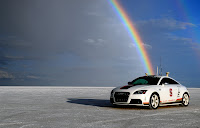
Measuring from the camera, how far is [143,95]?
1200 cm

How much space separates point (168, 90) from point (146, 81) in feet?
3.63

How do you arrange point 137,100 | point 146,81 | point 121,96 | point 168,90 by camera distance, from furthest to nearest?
point 146,81
point 168,90
point 121,96
point 137,100

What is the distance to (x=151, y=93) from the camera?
12.2m

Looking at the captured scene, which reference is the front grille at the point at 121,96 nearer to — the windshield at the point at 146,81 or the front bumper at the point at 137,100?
the front bumper at the point at 137,100

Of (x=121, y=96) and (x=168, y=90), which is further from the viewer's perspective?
(x=168, y=90)

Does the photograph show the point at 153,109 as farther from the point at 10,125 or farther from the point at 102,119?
the point at 10,125

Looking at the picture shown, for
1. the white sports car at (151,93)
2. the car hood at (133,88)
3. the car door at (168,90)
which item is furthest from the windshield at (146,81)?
the car hood at (133,88)

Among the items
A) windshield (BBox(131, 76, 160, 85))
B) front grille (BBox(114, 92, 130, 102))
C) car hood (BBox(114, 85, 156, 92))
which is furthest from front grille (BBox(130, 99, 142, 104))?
windshield (BBox(131, 76, 160, 85))

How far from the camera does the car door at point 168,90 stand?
12.9 metres

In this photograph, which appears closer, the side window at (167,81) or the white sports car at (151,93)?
the white sports car at (151,93)

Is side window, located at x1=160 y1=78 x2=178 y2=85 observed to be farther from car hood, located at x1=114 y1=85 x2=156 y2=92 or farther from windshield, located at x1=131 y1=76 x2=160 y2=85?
car hood, located at x1=114 y1=85 x2=156 y2=92

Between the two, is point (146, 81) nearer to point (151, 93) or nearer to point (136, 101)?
point (151, 93)

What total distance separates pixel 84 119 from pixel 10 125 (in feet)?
7.66

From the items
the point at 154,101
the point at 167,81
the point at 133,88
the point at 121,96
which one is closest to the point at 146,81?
the point at 167,81
